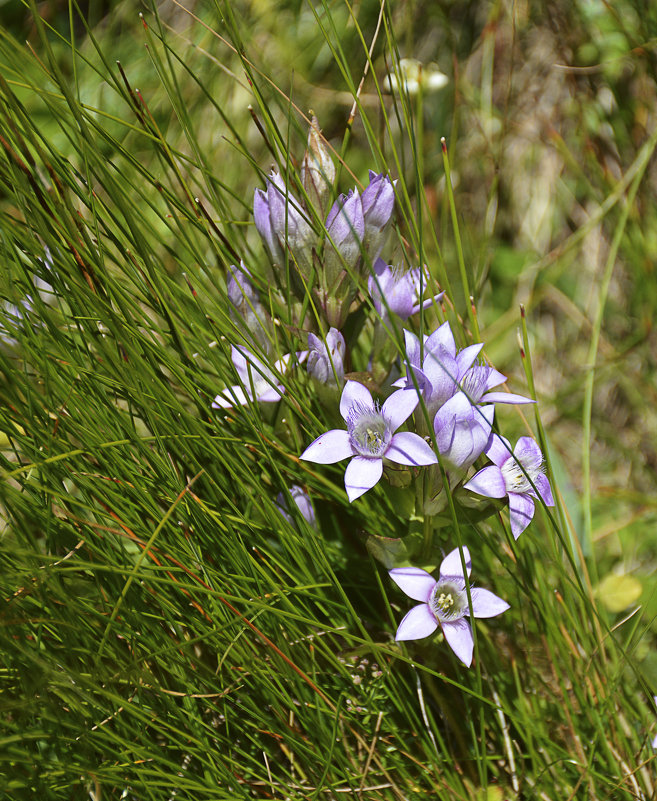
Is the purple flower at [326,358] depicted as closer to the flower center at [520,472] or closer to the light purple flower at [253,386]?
the light purple flower at [253,386]

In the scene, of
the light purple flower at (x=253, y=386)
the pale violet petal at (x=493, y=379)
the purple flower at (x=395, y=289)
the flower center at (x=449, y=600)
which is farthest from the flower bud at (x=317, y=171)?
the flower center at (x=449, y=600)

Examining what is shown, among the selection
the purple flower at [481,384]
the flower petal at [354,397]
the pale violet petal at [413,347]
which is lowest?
the flower petal at [354,397]

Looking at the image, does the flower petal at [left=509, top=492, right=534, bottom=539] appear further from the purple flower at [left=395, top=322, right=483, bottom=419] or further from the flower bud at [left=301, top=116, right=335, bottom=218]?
the flower bud at [left=301, top=116, right=335, bottom=218]

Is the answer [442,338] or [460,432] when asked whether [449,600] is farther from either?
[442,338]

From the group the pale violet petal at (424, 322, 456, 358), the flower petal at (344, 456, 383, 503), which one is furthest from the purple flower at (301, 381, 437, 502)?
the pale violet petal at (424, 322, 456, 358)

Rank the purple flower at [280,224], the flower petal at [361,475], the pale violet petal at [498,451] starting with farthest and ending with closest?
the purple flower at [280,224] → the pale violet petal at [498,451] → the flower petal at [361,475]

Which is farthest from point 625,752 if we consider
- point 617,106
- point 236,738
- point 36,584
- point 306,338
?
point 617,106

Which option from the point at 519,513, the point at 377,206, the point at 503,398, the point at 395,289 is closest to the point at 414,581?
the point at 519,513
